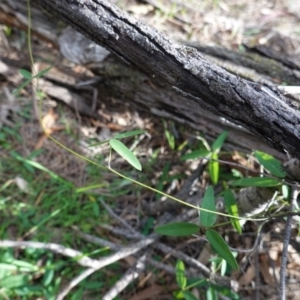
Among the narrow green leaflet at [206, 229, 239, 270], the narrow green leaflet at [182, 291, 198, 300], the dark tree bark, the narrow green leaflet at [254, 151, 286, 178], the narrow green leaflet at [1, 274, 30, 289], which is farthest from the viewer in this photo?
the narrow green leaflet at [1, 274, 30, 289]

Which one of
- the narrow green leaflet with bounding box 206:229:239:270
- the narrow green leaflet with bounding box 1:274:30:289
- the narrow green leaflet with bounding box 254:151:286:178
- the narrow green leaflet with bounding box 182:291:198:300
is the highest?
the narrow green leaflet with bounding box 254:151:286:178

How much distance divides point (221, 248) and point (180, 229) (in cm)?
14

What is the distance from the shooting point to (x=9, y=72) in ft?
6.53

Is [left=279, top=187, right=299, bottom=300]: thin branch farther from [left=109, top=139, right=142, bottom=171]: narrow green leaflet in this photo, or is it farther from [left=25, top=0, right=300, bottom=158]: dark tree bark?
[left=109, top=139, right=142, bottom=171]: narrow green leaflet

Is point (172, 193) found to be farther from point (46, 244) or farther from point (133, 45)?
point (133, 45)

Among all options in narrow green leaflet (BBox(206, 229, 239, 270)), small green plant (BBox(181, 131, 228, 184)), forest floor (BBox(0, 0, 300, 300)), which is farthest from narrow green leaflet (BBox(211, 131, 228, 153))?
narrow green leaflet (BBox(206, 229, 239, 270))

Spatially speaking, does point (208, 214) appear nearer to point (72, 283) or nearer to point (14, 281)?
point (72, 283)

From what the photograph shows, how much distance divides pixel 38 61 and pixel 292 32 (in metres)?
1.63

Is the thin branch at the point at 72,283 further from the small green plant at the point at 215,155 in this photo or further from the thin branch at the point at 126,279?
the small green plant at the point at 215,155

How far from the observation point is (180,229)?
1.13m

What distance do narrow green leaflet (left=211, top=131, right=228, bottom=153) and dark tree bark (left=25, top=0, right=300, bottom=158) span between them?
1.87 feet

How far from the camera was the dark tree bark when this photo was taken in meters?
0.90

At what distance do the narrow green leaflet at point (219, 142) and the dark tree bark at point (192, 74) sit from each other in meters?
0.57

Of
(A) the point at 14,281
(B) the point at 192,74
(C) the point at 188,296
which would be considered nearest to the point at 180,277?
(C) the point at 188,296
